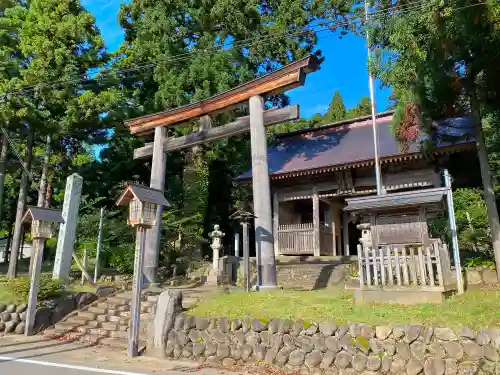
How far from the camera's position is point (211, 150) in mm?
20078

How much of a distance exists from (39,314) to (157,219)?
3.80m

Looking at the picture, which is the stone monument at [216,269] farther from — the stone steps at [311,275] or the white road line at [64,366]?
the white road line at [64,366]

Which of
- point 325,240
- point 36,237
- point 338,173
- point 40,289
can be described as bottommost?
point 40,289

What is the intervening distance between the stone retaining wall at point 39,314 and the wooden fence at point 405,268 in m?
7.47

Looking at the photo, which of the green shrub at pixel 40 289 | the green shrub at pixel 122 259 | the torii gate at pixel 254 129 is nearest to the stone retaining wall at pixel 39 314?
the green shrub at pixel 40 289

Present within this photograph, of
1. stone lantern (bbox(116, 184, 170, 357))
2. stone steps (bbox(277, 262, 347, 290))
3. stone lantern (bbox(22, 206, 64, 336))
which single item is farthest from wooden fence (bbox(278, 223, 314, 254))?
stone lantern (bbox(116, 184, 170, 357))

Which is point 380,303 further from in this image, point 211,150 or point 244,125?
point 211,150

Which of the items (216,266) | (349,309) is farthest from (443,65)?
(216,266)

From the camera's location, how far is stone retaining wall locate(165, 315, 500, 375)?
5179 millimetres

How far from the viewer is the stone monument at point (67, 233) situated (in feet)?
40.7

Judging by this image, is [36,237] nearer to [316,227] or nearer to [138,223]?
[138,223]

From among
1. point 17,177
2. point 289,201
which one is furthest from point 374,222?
point 17,177

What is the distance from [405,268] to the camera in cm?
800

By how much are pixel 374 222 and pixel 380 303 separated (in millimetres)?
2127
